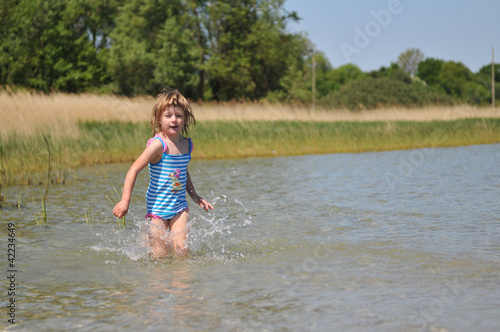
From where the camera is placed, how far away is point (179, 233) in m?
5.93

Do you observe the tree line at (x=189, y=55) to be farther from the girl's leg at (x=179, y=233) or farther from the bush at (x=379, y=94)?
the girl's leg at (x=179, y=233)

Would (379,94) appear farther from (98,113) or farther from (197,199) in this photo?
(197,199)

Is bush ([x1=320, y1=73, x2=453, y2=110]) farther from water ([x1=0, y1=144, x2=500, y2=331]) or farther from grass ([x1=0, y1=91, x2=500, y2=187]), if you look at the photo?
water ([x1=0, y1=144, x2=500, y2=331])

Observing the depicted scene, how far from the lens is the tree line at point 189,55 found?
47062mm

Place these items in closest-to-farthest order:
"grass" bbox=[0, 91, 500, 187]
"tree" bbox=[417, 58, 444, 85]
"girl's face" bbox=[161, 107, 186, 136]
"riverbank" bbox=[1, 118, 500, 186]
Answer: "girl's face" bbox=[161, 107, 186, 136]
"riverbank" bbox=[1, 118, 500, 186]
"grass" bbox=[0, 91, 500, 187]
"tree" bbox=[417, 58, 444, 85]

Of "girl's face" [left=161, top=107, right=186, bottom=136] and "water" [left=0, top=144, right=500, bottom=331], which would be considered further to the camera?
"girl's face" [left=161, top=107, right=186, bottom=136]

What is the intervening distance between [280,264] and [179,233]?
0.96 metres

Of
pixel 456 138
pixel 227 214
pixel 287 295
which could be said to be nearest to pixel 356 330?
pixel 287 295

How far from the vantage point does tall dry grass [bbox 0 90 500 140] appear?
52.9ft

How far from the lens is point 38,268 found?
5.87 metres

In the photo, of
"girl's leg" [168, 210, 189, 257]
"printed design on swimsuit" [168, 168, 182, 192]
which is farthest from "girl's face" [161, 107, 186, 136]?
"girl's leg" [168, 210, 189, 257]

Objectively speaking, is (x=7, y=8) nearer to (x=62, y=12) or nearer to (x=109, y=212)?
(x=62, y=12)

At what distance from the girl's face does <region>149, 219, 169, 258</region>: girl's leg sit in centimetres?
84

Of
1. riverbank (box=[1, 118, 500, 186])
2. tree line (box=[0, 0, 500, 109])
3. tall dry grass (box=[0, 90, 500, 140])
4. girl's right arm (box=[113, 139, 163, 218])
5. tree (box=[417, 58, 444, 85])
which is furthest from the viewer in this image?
tree (box=[417, 58, 444, 85])
